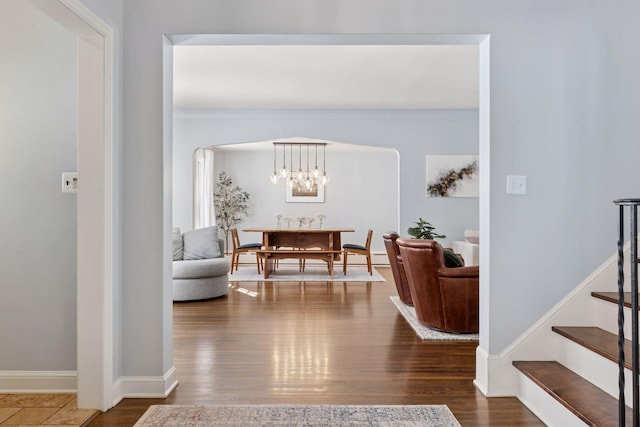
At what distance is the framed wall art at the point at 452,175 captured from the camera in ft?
23.4

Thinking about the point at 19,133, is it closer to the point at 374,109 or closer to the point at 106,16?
the point at 106,16

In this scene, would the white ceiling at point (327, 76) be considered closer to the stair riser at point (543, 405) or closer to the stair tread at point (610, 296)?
the stair tread at point (610, 296)

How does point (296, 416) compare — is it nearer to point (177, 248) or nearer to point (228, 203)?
point (177, 248)

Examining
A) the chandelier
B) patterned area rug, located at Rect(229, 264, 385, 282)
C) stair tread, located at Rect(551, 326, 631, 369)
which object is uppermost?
the chandelier

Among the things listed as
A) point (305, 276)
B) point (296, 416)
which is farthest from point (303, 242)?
point (296, 416)

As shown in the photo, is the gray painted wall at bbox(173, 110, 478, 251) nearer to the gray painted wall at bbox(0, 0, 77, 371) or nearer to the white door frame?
the gray painted wall at bbox(0, 0, 77, 371)

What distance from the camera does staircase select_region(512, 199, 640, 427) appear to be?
6.53 ft

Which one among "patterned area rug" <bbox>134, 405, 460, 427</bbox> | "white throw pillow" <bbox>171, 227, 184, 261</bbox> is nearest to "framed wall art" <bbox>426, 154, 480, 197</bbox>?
"white throw pillow" <bbox>171, 227, 184, 261</bbox>

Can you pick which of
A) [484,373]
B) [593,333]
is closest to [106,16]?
[484,373]

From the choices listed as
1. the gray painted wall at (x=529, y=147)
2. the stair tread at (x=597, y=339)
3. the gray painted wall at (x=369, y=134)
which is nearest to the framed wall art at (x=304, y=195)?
the gray painted wall at (x=369, y=134)

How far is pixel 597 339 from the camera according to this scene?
239cm

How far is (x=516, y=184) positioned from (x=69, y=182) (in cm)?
269

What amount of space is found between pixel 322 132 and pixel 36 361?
5.13 m

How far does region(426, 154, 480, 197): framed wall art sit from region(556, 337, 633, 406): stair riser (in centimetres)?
468
